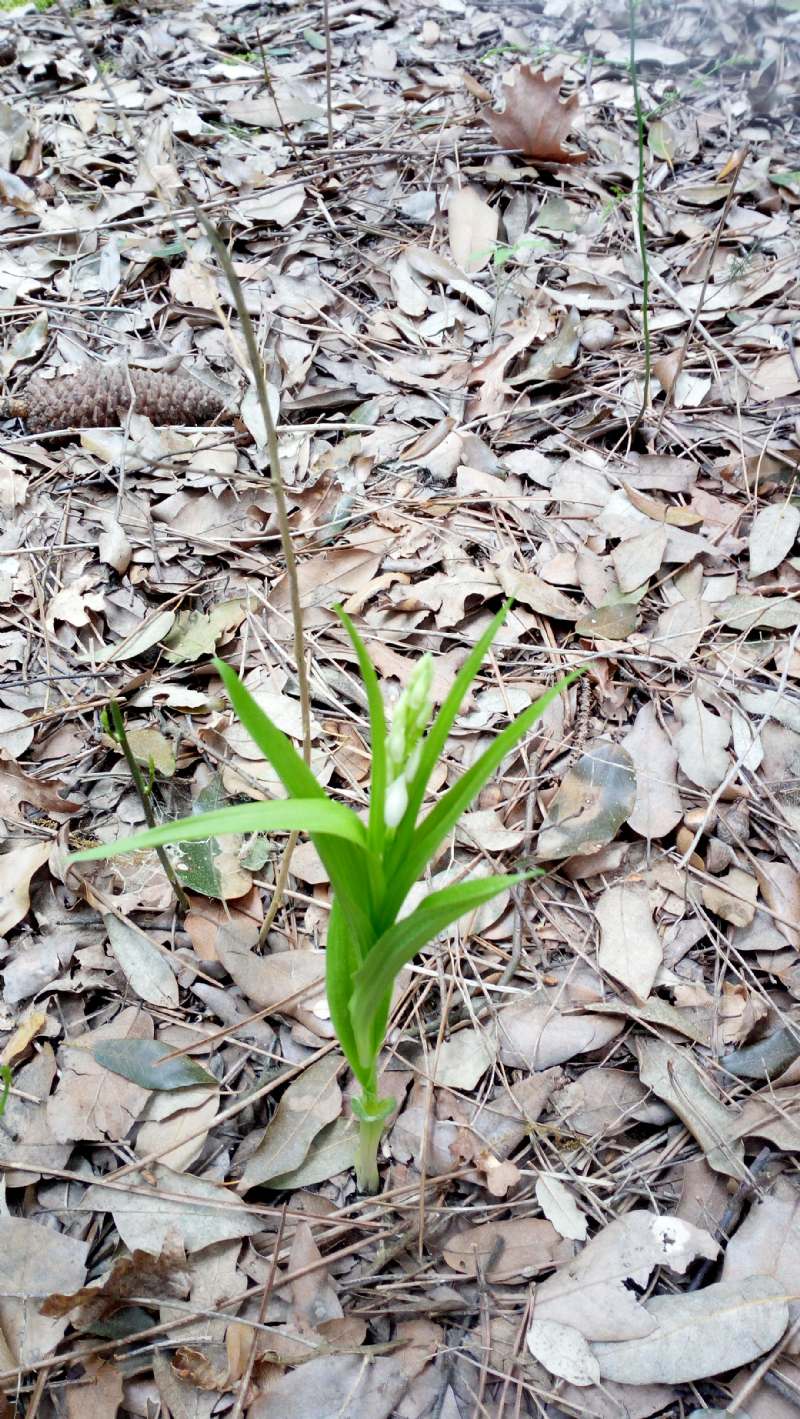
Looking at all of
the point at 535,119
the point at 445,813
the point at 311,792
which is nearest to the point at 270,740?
the point at 311,792

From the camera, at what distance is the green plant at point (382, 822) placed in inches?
29.2

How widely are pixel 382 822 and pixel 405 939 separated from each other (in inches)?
4.2

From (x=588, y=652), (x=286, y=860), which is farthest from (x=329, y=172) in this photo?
(x=286, y=860)

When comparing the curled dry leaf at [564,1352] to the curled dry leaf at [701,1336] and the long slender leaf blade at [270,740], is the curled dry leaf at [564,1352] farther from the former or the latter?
the long slender leaf blade at [270,740]

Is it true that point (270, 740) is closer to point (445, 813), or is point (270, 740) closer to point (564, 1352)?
point (445, 813)

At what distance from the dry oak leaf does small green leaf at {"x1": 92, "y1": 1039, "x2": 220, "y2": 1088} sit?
2.29 m


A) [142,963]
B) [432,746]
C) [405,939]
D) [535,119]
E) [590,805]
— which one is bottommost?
[142,963]

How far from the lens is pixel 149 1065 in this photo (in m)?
Answer: 1.19

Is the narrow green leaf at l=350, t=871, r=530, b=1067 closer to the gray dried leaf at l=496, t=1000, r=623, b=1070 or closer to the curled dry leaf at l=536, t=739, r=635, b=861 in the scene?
the gray dried leaf at l=496, t=1000, r=623, b=1070

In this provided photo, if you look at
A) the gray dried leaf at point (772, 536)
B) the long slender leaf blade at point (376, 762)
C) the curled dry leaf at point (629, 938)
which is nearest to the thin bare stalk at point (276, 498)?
the long slender leaf blade at point (376, 762)

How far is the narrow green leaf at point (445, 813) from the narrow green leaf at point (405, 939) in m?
0.04

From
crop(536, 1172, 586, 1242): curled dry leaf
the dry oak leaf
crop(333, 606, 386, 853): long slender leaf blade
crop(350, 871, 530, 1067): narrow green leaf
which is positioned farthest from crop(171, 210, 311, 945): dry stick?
the dry oak leaf

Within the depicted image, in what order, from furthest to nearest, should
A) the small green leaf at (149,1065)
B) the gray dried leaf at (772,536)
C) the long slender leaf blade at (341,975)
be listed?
the gray dried leaf at (772,536)
the small green leaf at (149,1065)
the long slender leaf blade at (341,975)

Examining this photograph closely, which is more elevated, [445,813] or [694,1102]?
[445,813]
